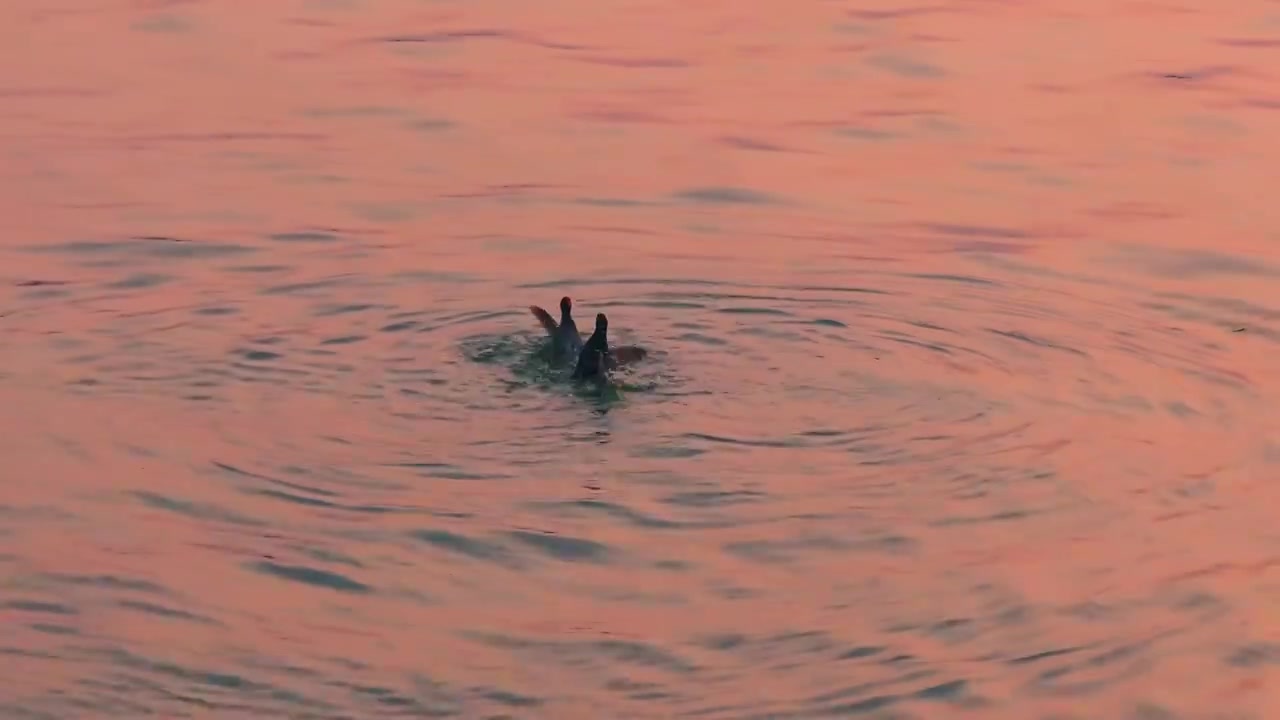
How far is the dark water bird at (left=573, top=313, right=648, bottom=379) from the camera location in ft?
42.4

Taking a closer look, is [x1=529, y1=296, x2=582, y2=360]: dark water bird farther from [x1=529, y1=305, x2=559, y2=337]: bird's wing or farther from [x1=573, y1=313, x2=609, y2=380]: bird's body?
[x1=573, y1=313, x2=609, y2=380]: bird's body

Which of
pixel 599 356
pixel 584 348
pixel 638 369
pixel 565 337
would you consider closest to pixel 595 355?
pixel 599 356

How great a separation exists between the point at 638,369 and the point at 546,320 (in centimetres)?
86

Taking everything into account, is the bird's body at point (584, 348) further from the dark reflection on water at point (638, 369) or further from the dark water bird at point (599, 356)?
the dark reflection on water at point (638, 369)

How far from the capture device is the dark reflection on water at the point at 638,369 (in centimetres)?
943

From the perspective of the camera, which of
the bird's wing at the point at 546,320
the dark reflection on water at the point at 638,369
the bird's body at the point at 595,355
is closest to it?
the dark reflection on water at the point at 638,369

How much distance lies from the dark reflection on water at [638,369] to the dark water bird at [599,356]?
0.17m

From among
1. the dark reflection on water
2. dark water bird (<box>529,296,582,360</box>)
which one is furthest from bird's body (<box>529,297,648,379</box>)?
the dark reflection on water

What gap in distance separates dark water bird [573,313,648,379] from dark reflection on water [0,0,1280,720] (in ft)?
0.56

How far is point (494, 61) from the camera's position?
21.0 metres

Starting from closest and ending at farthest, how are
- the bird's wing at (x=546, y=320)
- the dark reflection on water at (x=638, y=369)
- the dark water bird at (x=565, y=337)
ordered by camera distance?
the dark reflection on water at (x=638, y=369)
the dark water bird at (x=565, y=337)
the bird's wing at (x=546, y=320)

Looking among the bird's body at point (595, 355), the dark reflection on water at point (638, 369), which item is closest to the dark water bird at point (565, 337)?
the dark reflection on water at point (638, 369)

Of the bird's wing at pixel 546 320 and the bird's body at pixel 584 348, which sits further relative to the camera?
the bird's wing at pixel 546 320

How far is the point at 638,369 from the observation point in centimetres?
1345
